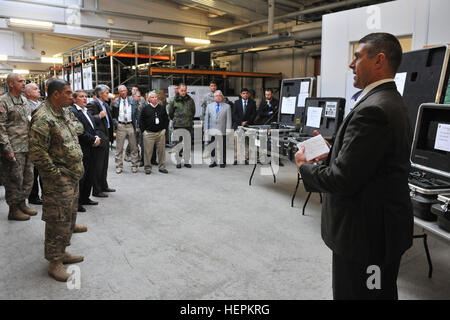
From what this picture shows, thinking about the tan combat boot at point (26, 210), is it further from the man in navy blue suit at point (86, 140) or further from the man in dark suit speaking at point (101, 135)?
the man in dark suit speaking at point (101, 135)

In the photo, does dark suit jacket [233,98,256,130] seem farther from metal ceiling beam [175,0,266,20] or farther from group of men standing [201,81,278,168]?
metal ceiling beam [175,0,266,20]

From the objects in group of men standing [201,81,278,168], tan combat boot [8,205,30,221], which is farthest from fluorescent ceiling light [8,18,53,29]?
tan combat boot [8,205,30,221]

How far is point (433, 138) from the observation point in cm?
237

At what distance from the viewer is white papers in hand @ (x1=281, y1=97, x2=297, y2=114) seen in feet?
15.1

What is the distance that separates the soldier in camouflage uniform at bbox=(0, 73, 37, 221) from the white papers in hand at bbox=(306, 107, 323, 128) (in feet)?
10.4

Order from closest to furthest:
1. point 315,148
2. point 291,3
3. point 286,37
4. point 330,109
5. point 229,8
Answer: point 315,148 < point 330,109 < point 229,8 < point 291,3 < point 286,37

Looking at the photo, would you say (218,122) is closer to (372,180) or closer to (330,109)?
(330,109)

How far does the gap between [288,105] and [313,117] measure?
854 millimetres

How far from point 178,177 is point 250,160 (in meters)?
1.78

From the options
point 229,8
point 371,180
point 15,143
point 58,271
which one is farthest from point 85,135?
point 229,8

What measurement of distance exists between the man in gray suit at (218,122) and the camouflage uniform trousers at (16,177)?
323 cm

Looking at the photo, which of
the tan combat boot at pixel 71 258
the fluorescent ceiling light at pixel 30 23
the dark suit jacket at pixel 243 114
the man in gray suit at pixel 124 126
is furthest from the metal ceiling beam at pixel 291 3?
the tan combat boot at pixel 71 258
